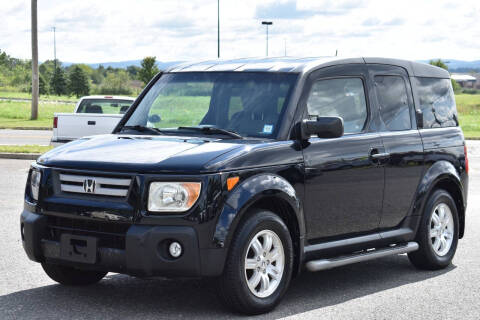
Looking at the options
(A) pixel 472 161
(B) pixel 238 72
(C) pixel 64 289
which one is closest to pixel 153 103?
(B) pixel 238 72

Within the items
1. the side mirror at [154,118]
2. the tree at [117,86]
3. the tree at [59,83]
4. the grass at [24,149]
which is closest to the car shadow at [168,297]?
the side mirror at [154,118]

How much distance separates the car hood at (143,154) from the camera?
5617 mm

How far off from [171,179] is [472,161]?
1733 cm

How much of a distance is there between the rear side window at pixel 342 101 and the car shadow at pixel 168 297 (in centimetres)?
131

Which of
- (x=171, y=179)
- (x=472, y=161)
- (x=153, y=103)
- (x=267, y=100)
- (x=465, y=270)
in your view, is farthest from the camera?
(x=472, y=161)

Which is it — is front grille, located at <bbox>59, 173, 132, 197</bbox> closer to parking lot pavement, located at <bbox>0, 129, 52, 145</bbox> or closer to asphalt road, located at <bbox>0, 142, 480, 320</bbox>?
asphalt road, located at <bbox>0, 142, 480, 320</bbox>

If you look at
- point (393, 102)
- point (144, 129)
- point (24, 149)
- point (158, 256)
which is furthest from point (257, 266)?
point (24, 149)

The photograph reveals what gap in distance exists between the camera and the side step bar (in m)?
6.38

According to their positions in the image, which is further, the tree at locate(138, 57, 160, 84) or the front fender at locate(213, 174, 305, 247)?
the tree at locate(138, 57, 160, 84)

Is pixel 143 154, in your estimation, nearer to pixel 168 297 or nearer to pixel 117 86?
pixel 168 297

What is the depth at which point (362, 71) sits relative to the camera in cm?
728

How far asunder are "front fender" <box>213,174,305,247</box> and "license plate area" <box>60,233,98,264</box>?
808 mm

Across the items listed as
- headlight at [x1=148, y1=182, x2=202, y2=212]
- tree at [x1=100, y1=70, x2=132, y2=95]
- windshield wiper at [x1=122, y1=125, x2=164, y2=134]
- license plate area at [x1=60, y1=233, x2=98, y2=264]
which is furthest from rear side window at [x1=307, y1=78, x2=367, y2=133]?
tree at [x1=100, y1=70, x2=132, y2=95]

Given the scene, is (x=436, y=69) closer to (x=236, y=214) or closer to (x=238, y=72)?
(x=238, y=72)
